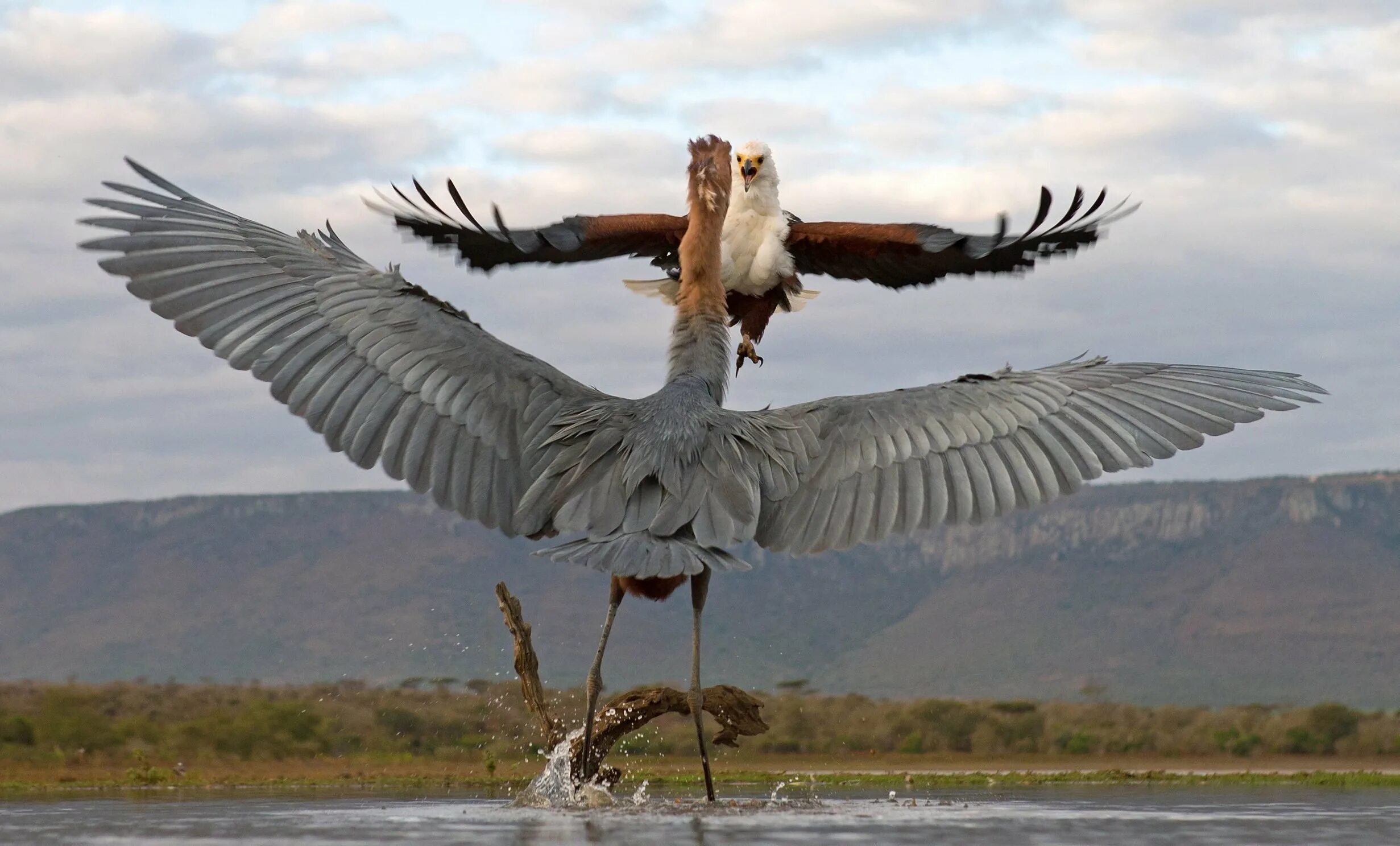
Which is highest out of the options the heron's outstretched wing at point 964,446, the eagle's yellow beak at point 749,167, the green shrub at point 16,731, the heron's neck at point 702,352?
the eagle's yellow beak at point 749,167

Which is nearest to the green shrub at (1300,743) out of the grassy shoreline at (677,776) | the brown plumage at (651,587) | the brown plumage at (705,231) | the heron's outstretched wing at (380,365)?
the grassy shoreline at (677,776)

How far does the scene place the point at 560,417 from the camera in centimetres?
1140

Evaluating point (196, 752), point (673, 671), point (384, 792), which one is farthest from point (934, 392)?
point (673, 671)

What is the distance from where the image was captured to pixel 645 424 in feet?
36.9

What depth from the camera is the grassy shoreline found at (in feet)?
66.8

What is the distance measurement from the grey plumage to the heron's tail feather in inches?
4.0

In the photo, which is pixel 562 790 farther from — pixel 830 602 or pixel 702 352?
pixel 830 602

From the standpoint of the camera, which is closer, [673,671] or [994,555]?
[673,671]

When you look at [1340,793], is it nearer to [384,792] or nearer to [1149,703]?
[384,792]

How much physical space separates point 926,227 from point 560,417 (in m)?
5.68

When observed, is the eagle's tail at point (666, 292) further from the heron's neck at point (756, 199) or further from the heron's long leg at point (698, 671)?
the heron's long leg at point (698, 671)

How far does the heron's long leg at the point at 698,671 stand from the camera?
36.8 ft

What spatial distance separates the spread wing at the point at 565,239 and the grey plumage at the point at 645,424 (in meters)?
3.52

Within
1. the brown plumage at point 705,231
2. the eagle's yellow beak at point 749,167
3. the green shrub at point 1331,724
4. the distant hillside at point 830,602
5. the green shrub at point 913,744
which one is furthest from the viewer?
the distant hillside at point 830,602
